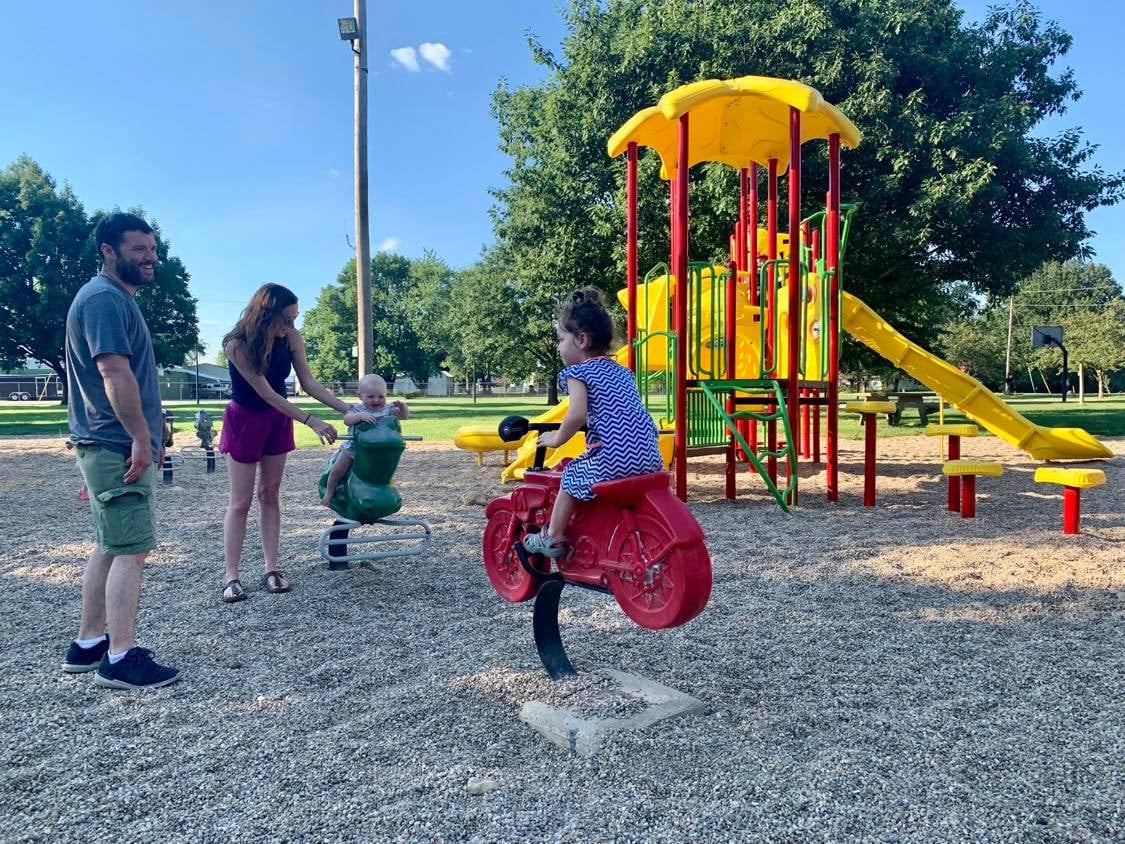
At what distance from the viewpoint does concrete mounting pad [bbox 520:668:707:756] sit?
2.54m

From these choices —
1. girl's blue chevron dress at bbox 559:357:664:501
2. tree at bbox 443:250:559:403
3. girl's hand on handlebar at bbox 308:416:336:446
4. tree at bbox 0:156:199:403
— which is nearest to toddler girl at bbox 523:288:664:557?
girl's blue chevron dress at bbox 559:357:664:501

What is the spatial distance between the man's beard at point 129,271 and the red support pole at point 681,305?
5.12 m

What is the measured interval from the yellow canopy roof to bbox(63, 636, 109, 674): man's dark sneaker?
648 cm

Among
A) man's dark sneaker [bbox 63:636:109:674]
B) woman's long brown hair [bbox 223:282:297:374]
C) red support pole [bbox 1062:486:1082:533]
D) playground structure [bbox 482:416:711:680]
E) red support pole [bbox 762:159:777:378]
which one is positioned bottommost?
man's dark sneaker [bbox 63:636:109:674]

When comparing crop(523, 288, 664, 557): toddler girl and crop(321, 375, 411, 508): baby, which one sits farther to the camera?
crop(321, 375, 411, 508): baby

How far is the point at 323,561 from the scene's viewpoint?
536 cm

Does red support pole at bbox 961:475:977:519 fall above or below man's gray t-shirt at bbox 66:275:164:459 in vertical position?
below

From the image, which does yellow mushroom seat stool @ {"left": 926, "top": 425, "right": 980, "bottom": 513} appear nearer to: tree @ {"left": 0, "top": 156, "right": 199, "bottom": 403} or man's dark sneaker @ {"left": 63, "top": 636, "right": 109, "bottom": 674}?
man's dark sneaker @ {"left": 63, "top": 636, "right": 109, "bottom": 674}

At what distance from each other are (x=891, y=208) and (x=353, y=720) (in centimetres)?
1501

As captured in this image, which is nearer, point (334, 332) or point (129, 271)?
point (129, 271)

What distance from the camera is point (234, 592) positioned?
434 cm

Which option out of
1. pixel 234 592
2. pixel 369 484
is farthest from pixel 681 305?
Result: pixel 234 592

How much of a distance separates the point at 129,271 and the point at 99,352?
399 millimetres

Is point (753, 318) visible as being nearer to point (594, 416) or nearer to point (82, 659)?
point (594, 416)
